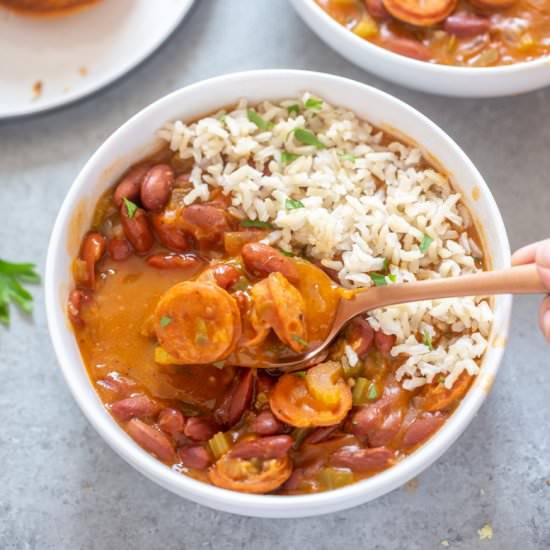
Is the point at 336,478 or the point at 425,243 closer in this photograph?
the point at 336,478

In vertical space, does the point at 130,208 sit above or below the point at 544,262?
below

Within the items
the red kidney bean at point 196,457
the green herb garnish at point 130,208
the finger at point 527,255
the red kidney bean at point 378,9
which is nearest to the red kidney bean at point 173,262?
the green herb garnish at point 130,208

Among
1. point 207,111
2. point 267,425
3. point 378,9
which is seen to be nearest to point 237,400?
point 267,425

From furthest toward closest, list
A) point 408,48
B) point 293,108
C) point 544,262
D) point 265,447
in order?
point 408,48, point 293,108, point 265,447, point 544,262

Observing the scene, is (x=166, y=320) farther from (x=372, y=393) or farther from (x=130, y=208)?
(x=372, y=393)

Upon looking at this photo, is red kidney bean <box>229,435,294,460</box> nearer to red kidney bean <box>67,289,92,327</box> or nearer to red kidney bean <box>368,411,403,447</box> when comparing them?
red kidney bean <box>368,411,403,447</box>

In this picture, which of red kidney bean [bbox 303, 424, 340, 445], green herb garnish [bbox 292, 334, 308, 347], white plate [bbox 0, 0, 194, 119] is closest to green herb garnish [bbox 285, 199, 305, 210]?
green herb garnish [bbox 292, 334, 308, 347]

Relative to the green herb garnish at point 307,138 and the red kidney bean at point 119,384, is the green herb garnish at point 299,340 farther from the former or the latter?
the green herb garnish at point 307,138
